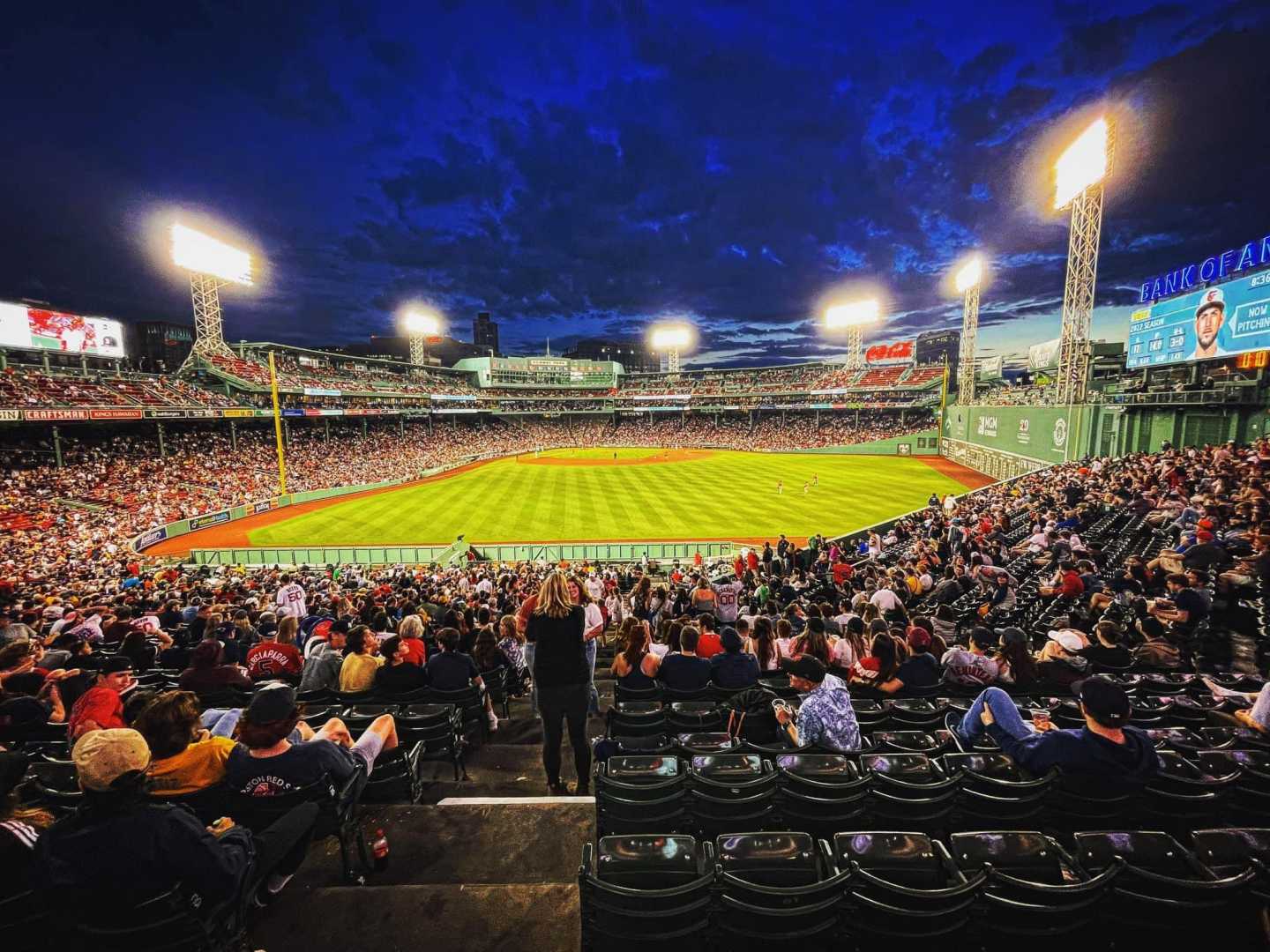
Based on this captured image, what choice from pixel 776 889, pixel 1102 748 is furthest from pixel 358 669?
pixel 1102 748

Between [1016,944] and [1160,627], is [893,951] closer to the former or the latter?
[1016,944]

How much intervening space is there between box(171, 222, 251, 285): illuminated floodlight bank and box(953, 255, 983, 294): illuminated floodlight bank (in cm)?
6781

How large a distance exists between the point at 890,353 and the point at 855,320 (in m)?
8.44

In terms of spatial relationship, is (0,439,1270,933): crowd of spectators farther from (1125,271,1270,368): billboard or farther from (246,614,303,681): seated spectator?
(1125,271,1270,368): billboard

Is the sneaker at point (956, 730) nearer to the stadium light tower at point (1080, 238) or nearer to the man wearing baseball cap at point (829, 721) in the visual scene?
the man wearing baseball cap at point (829, 721)

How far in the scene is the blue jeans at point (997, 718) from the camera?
162 inches

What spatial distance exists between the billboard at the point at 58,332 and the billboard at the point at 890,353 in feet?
305

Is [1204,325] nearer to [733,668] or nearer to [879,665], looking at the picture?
[879,665]

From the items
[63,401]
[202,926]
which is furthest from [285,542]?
[202,926]

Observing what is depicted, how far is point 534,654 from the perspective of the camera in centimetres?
497

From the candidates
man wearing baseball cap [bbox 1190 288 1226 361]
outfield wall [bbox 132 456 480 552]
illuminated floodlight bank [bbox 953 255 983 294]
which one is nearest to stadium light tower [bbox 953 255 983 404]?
illuminated floodlight bank [bbox 953 255 983 294]

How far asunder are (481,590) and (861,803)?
1158 cm

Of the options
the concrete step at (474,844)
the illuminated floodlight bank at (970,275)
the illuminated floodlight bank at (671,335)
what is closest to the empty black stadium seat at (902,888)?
the concrete step at (474,844)

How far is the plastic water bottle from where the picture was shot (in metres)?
3.67
